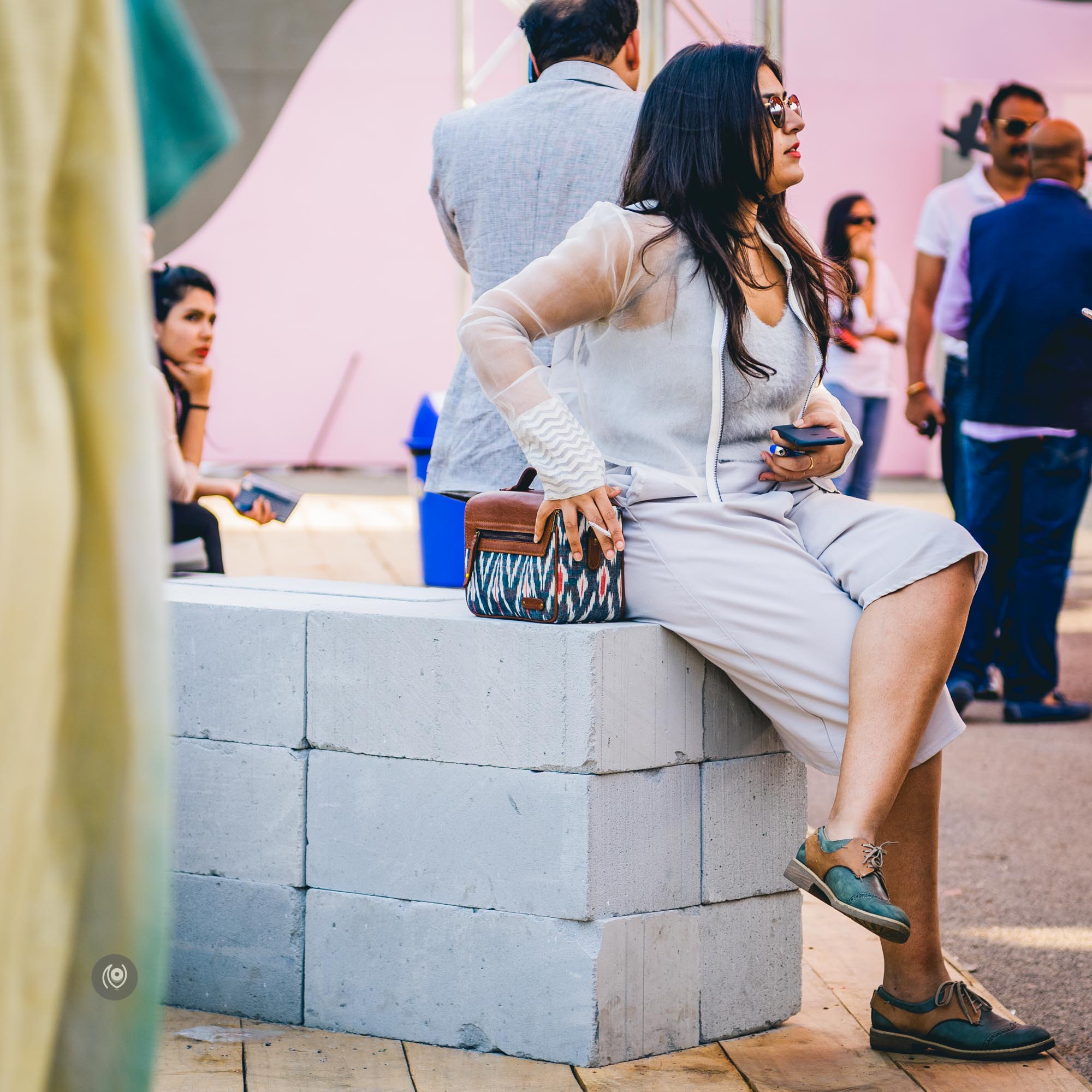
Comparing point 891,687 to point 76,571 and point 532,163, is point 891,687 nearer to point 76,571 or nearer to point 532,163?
point 532,163

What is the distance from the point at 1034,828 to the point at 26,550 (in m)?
3.63

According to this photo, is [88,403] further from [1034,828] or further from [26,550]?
[1034,828]

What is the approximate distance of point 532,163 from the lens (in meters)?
3.21

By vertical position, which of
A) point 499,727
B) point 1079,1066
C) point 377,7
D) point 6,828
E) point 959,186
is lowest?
point 1079,1066

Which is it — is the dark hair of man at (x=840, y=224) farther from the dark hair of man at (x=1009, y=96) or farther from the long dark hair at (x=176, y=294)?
the long dark hair at (x=176, y=294)

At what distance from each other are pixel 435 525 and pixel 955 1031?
3.05 metres

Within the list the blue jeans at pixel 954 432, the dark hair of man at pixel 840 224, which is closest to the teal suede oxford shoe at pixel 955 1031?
the blue jeans at pixel 954 432

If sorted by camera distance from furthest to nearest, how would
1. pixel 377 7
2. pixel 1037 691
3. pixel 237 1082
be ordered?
pixel 377 7
pixel 1037 691
pixel 237 1082

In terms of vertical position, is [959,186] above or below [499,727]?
above

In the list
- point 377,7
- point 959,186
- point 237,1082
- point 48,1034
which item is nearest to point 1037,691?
point 959,186

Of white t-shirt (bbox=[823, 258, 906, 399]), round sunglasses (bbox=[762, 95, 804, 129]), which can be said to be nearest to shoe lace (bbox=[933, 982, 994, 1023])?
round sunglasses (bbox=[762, 95, 804, 129])

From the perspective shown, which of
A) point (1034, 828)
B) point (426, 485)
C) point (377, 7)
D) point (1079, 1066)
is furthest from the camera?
point (377, 7)

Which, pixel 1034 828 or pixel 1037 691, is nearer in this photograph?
pixel 1034 828

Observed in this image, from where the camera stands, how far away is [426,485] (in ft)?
10.6
